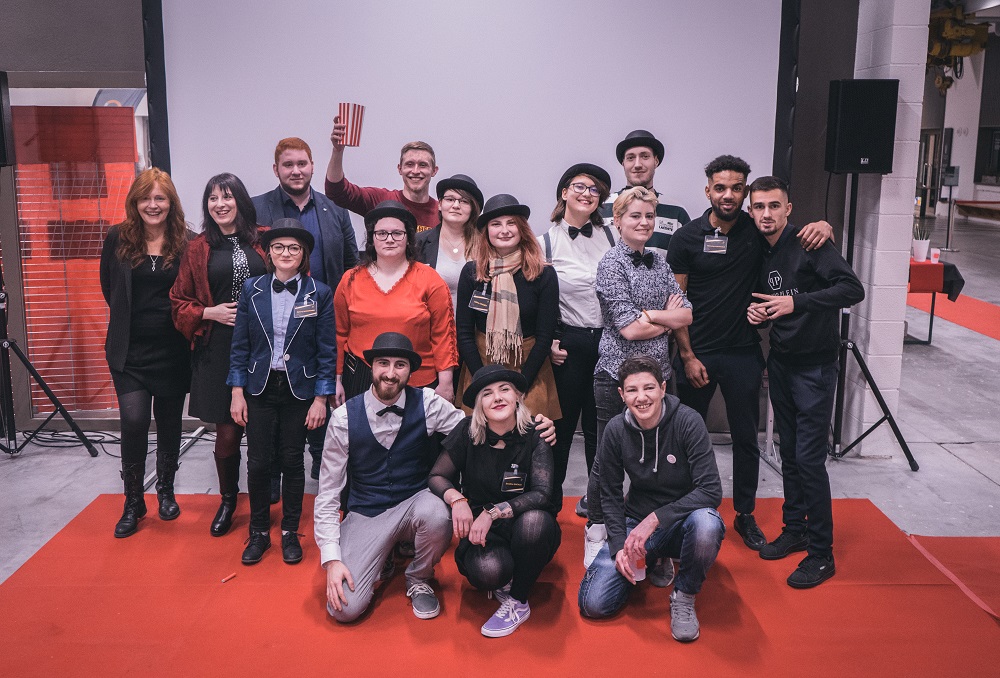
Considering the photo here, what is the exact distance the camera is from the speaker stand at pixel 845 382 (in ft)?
14.0

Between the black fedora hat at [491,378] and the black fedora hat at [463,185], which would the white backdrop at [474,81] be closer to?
the black fedora hat at [463,185]

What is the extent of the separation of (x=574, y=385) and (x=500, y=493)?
0.71 metres

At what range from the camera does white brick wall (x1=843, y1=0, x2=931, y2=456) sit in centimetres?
409

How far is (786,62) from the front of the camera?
14.0 feet

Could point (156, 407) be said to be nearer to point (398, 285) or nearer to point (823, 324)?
point (398, 285)

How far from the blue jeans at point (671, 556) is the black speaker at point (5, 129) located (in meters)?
3.45

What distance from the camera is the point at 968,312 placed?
8.77 m

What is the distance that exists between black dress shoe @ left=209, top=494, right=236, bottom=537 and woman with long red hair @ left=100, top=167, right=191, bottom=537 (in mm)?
350

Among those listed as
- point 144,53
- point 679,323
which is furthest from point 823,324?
point 144,53

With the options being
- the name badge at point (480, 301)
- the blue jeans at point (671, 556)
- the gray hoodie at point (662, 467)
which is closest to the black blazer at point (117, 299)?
the name badge at point (480, 301)

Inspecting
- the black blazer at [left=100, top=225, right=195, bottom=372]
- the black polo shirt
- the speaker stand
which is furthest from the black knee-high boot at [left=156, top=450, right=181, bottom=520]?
the speaker stand

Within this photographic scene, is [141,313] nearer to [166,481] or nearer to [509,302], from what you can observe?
[166,481]

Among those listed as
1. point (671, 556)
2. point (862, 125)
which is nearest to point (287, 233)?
point (671, 556)

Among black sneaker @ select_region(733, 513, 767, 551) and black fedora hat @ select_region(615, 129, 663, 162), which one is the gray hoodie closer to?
black sneaker @ select_region(733, 513, 767, 551)
